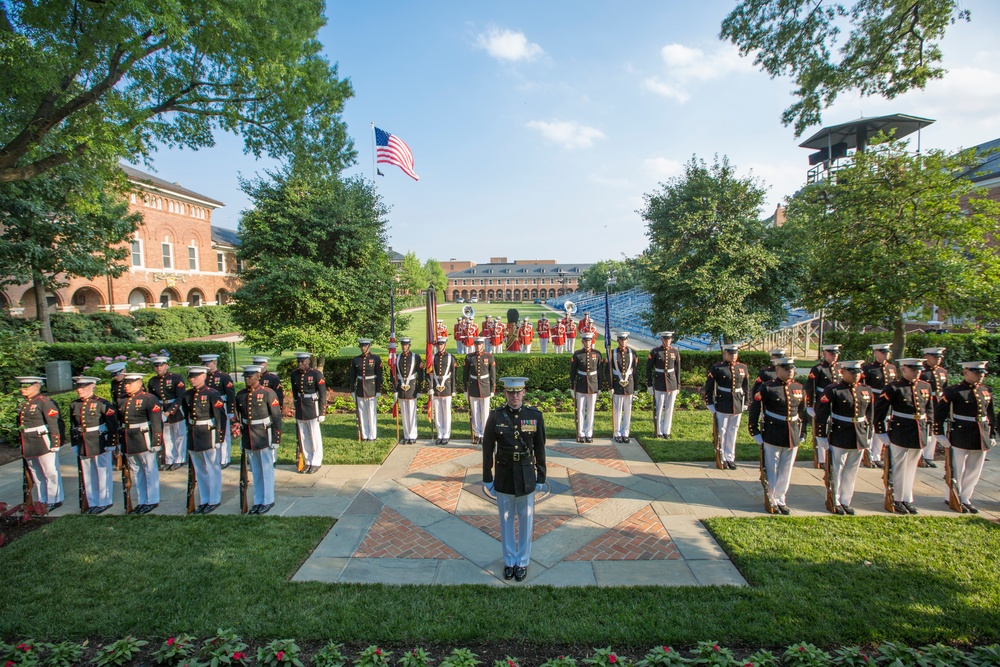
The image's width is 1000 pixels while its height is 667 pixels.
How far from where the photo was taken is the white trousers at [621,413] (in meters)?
10.3

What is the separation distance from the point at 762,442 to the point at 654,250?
9.80 m

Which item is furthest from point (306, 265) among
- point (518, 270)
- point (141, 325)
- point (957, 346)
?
point (518, 270)

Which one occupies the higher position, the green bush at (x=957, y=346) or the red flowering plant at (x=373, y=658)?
the green bush at (x=957, y=346)

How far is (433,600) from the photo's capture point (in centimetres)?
495

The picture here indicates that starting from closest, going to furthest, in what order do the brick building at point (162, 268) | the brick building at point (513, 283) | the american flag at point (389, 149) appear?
1. the american flag at point (389, 149)
2. the brick building at point (162, 268)
3. the brick building at point (513, 283)

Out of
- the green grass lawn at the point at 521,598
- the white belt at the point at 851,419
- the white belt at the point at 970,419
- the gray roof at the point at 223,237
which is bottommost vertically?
the green grass lawn at the point at 521,598

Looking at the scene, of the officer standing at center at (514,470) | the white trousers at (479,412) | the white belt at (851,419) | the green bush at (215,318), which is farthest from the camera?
the green bush at (215,318)

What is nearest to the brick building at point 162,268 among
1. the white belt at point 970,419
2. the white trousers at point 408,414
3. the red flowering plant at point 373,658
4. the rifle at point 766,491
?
the white trousers at point 408,414

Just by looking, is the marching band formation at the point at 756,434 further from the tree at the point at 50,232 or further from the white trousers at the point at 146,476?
the tree at the point at 50,232

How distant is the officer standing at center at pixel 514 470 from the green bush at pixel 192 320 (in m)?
33.8

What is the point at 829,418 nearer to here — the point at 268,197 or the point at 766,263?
the point at 766,263

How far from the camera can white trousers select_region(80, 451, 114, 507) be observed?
7254mm

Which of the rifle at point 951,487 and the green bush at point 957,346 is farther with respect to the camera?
the green bush at point 957,346

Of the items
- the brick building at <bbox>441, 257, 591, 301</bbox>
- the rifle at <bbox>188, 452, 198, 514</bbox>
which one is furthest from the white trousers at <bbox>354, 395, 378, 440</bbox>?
the brick building at <bbox>441, 257, 591, 301</bbox>
